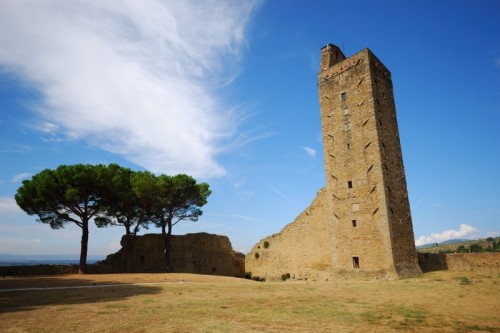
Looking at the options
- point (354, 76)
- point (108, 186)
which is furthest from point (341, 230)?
point (108, 186)

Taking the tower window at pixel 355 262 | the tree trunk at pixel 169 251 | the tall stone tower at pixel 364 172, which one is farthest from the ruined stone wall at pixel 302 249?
the tree trunk at pixel 169 251

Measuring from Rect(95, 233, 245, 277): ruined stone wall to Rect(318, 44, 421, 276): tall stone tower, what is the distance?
42.9 ft

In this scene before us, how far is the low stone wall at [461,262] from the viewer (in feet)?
66.5

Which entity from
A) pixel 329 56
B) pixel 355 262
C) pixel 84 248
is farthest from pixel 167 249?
pixel 329 56

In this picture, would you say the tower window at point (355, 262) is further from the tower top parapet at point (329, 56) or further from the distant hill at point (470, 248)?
the distant hill at point (470, 248)

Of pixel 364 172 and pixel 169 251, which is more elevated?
pixel 364 172

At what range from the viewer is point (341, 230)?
2131 cm

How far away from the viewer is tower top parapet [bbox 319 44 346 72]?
24.9 metres

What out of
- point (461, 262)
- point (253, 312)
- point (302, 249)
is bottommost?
point (253, 312)

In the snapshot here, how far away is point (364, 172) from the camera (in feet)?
68.1

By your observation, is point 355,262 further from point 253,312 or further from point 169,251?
point 169,251

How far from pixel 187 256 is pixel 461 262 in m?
21.8

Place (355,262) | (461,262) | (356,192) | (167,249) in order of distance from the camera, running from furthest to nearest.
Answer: (167,249) < (461,262) < (356,192) < (355,262)

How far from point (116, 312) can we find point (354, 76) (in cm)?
2009
